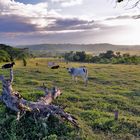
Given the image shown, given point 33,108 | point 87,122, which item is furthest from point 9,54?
point 33,108

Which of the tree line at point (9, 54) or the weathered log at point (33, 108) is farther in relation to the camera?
the tree line at point (9, 54)

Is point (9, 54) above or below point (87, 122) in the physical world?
below

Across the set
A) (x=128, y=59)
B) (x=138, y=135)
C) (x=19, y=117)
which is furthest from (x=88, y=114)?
(x=128, y=59)

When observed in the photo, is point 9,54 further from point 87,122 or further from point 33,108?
point 33,108

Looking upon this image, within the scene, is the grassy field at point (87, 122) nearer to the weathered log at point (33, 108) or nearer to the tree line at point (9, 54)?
the weathered log at point (33, 108)

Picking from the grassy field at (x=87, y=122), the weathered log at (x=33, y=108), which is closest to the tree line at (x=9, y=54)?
the grassy field at (x=87, y=122)

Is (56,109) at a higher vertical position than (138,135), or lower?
higher

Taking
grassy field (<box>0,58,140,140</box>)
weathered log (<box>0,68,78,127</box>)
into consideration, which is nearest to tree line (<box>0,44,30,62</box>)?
grassy field (<box>0,58,140,140</box>)

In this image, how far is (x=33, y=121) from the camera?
1238cm

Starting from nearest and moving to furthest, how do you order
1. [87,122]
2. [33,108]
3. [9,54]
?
[33,108], [87,122], [9,54]

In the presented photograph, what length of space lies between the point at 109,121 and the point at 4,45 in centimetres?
4631

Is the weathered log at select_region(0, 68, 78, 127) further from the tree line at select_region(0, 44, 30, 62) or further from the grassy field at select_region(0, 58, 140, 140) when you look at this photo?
the tree line at select_region(0, 44, 30, 62)

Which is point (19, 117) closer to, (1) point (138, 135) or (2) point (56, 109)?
(2) point (56, 109)

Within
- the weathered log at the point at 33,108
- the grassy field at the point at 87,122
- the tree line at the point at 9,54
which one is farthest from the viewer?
the tree line at the point at 9,54
